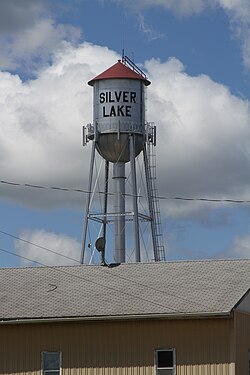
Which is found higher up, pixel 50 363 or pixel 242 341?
pixel 242 341

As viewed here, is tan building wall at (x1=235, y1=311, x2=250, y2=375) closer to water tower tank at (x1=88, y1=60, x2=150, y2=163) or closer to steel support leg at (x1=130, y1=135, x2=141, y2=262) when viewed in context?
steel support leg at (x1=130, y1=135, x2=141, y2=262)

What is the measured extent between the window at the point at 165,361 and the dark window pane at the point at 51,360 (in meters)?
3.69

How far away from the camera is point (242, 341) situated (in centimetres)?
4941

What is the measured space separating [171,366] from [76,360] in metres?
3.50

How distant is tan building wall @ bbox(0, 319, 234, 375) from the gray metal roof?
1.63 ft

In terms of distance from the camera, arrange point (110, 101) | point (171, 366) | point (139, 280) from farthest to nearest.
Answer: point (110, 101)
point (139, 280)
point (171, 366)

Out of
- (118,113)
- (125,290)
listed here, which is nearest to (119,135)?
(118,113)

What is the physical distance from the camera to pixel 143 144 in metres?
72.4

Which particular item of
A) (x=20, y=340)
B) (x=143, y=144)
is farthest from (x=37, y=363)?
(x=143, y=144)

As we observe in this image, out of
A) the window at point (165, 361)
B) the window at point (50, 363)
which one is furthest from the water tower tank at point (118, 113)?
the window at point (165, 361)

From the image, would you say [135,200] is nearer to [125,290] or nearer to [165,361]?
[125,290]

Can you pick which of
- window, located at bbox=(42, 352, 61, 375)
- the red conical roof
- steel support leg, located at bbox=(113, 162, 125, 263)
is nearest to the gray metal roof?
window, located at bbox=(42, 352, 61, 375)

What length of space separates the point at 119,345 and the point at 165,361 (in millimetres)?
1731

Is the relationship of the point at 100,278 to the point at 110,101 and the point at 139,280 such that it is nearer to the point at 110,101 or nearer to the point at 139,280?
the point at 139,280
